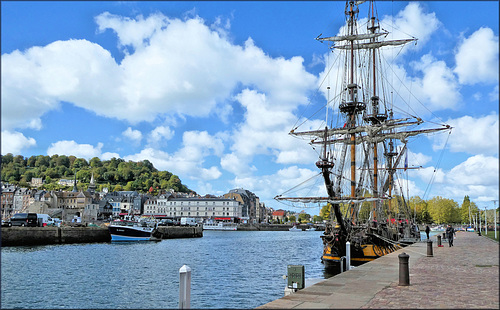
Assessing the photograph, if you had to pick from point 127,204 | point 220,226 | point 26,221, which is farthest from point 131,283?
point 127,204

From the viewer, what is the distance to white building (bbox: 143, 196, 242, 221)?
174375 millimetres

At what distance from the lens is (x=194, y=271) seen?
3300 centimetres

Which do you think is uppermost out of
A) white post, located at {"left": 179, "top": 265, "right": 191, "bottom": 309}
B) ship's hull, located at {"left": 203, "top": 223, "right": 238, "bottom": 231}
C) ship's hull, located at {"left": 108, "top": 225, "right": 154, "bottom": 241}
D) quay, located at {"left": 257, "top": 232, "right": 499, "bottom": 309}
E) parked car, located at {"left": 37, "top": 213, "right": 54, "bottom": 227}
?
white post, located at {"left": 179, "top": 265, "right": 191, "bottom": 309}

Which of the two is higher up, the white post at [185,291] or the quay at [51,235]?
the white post at [185,291]

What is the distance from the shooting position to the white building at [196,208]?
17438cm

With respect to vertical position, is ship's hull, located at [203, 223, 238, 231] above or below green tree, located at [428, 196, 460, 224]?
below

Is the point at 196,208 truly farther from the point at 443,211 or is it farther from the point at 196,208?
the point at 443,211

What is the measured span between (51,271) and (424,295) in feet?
94.0

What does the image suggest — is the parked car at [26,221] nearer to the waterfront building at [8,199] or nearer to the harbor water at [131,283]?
the harbor water at [131,283]

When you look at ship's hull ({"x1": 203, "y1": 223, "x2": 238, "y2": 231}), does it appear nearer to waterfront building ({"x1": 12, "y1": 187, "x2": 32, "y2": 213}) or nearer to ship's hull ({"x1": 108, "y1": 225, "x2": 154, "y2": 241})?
waterfront building ({"x1": 12, "y1": 187, "x2": 32, "y2": 213})

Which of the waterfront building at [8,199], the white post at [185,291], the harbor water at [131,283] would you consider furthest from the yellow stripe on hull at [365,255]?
the waterfront building at [8,199]

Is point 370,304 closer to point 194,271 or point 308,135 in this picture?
point 194,271

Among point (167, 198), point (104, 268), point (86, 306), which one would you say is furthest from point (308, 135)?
point (167, 198)

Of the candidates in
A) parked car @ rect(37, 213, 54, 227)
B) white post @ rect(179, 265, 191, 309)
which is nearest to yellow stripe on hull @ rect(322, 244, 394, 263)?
white post @ rect(179, 265, 191, 309)
